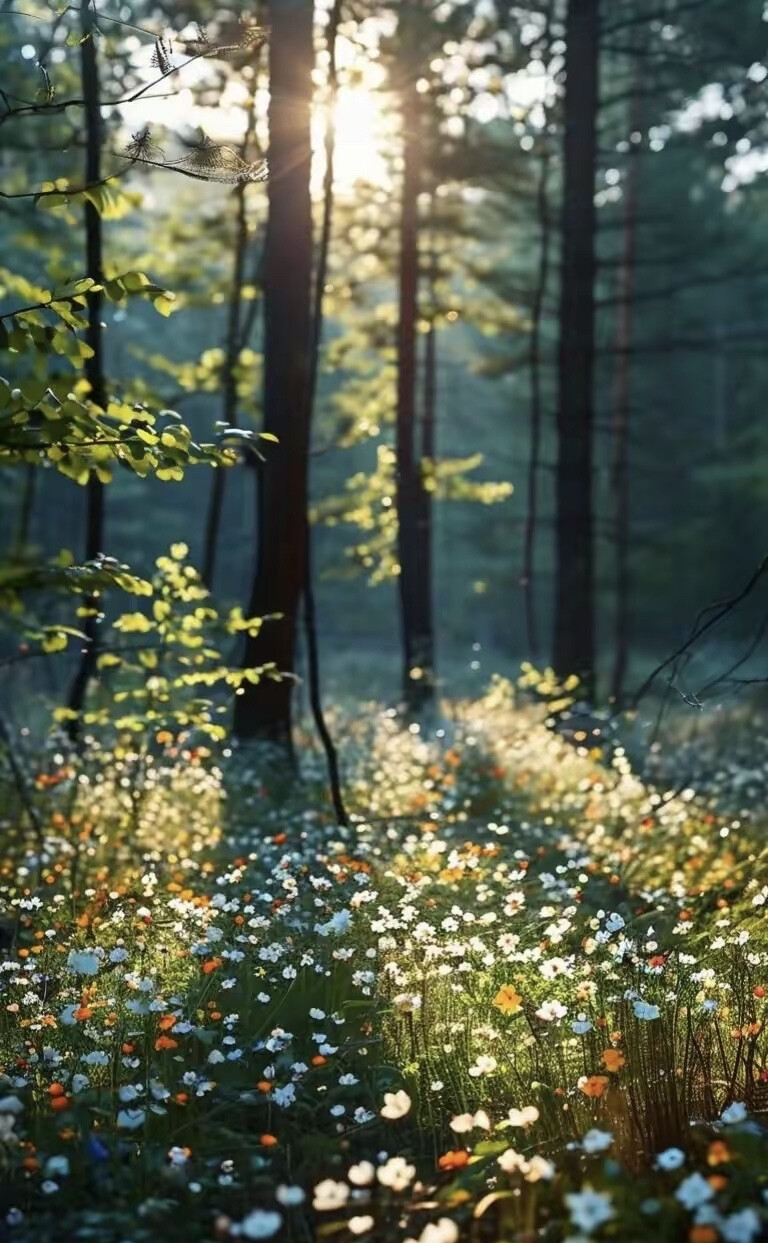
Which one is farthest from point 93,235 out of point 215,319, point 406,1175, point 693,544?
point 215,319

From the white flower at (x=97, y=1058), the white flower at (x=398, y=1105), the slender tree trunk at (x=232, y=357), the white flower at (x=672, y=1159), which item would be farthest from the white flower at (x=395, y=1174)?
the slender tree trunk at (x=232, y=357)

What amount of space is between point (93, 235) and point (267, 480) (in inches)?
95.7

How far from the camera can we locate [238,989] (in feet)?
15.9

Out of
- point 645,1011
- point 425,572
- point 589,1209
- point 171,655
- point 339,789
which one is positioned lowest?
point 589,1209

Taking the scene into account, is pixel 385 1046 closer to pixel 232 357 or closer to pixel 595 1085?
pixel 595 1085

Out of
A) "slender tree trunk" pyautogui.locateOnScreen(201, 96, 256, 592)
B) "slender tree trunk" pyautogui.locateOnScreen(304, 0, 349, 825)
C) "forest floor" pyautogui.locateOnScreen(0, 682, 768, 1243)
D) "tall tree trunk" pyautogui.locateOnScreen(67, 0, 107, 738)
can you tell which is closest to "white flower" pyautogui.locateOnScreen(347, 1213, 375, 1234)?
"forest floor" pyautogui.locateOnScreen(0, 682, 768, 1243)

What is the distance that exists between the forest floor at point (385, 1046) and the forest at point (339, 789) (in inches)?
0.9

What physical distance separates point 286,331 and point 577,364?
202 inches

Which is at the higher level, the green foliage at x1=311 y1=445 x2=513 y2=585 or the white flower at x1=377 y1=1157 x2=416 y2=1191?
the green foliage at x1=311 y1=445 x2=513 y2=585

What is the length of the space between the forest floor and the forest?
2cm

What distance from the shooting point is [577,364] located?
14.1 m

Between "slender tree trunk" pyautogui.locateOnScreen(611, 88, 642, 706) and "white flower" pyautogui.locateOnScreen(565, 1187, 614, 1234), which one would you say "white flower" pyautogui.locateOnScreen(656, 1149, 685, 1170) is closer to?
"white flower" pyautogui.locateOnScreen(565, 1187, 614, 1234)

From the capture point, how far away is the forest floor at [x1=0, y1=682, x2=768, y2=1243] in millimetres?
3248

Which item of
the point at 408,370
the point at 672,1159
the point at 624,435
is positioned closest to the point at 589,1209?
the point at 672,1159
